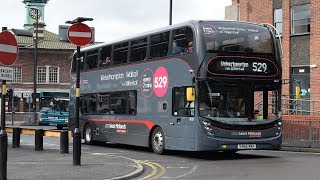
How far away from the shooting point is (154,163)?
49.7 ft

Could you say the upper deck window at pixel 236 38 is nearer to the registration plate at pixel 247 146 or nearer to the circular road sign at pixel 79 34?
the registration plate at pixel 247 146

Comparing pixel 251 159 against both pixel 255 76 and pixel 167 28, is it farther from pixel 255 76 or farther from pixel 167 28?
pixel 167 28

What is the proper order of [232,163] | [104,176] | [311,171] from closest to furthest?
Answer: 1. [104,176]
2. [311,171]
3. [232,163]

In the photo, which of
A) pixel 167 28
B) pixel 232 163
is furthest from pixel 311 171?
pixel 167 28

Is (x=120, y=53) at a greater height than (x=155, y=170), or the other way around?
(x=120, y=53)

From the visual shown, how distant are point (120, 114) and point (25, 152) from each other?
3960 millimetres

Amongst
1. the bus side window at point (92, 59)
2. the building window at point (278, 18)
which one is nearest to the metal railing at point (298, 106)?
the building window at point (278, 18)

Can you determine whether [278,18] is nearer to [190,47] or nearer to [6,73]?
[190,47]

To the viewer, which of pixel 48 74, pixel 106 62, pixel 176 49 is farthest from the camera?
pixel 48 74

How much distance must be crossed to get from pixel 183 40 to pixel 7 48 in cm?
706

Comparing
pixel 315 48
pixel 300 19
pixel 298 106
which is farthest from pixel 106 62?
pixel 300 19

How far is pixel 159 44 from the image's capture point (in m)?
17.7

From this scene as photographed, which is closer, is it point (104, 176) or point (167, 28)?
point (104, 176)

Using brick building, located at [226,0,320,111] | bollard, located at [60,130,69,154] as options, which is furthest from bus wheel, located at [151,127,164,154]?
brick building, located at [226,0,320,111]
